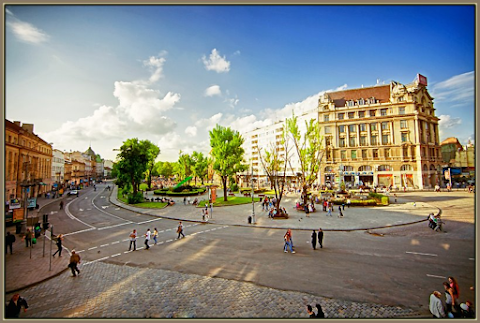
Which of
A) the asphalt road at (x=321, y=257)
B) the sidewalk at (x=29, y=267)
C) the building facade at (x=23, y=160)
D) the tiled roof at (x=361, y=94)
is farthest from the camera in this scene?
the tiled roof at (x=361, y=94)

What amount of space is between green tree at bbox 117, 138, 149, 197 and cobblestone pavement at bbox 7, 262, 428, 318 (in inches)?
1248

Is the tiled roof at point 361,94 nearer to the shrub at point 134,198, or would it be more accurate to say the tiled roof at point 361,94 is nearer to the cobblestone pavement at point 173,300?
the shrub at point 134,198

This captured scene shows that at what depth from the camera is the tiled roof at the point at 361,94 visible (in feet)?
209

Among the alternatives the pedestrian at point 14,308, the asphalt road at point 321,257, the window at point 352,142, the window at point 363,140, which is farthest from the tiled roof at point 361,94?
the pedestrian at point 14,308

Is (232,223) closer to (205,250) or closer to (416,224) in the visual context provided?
(205,250)

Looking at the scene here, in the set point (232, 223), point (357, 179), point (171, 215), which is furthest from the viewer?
point (357, 179)

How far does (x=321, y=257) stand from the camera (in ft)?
44.7

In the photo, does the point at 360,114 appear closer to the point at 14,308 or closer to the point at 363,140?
the point at 363,140

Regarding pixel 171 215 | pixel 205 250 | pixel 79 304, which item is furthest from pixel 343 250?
pixel 171 215

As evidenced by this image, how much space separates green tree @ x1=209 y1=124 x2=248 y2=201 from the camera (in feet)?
133

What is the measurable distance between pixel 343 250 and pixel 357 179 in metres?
53.7

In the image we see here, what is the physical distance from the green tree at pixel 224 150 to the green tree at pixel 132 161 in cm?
1419

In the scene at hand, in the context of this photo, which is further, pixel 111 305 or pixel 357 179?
pixel 357 179

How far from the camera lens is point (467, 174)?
212 feet
